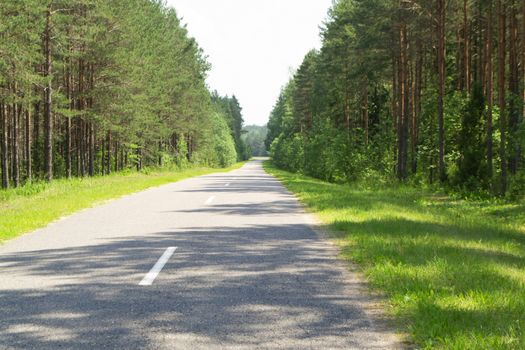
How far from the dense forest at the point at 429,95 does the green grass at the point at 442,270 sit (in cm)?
515

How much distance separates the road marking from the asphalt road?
0.12 feet

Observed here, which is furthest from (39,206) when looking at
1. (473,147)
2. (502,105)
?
(473,147)

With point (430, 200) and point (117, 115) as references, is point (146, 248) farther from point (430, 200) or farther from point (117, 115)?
point (117, 115)

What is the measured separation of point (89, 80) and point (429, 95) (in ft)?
71.3

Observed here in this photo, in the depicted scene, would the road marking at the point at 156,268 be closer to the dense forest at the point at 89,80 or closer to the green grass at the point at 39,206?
the green grass at the point at 39,206

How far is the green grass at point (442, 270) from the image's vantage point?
Answer: 4.22m

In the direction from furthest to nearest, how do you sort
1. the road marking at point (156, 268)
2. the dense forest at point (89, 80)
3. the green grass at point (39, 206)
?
1. the dense forest at point (89, 80)
2. the green grass at point (39, 206)
3. the road marking at point (156, 268)

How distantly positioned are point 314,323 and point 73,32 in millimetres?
29401

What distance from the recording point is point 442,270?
6.46 m

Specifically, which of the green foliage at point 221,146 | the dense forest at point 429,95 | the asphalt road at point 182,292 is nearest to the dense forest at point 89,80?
the dense forest at point 429,95

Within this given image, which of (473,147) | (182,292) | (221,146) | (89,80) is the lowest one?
(182,292)

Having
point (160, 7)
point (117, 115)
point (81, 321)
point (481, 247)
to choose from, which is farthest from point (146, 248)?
point (160, 7)

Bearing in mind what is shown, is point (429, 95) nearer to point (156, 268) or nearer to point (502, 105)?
point (502, 105)

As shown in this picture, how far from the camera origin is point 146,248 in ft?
26.2
